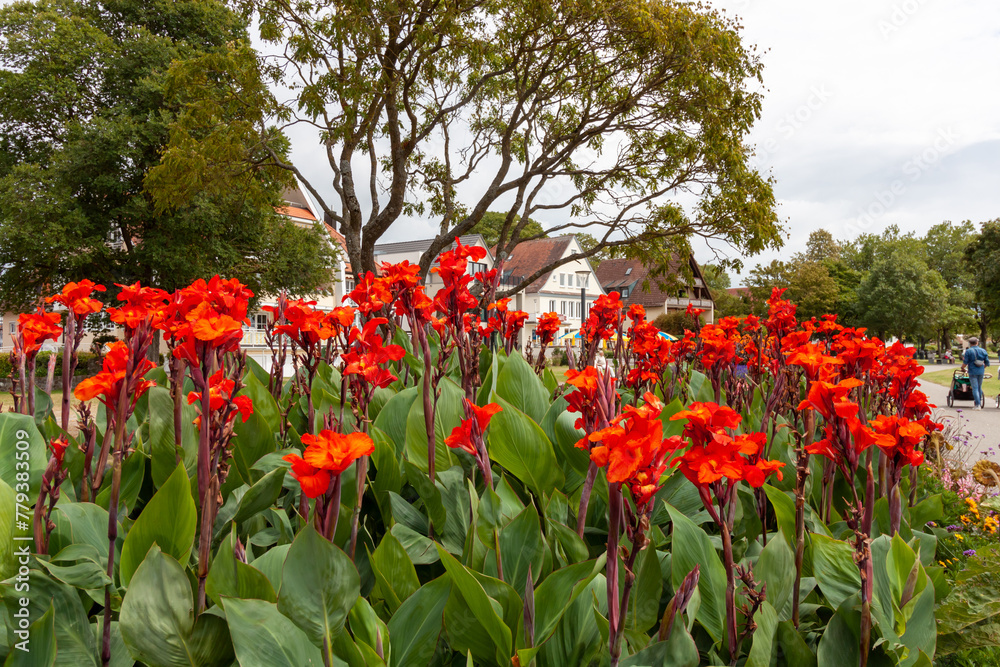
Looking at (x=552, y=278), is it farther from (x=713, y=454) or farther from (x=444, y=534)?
(x=713, y=454)

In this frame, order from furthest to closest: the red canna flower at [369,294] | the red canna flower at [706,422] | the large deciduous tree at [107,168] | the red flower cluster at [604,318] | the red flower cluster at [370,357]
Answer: the large deciduous tree at [107,168] → the red flower cluster at [604,318] → the red canna flower at [369,294] → the red flower cluster at [370,357] → the red canna flower at [706,422]

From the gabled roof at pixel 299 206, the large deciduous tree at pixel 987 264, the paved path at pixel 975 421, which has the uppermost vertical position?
the gabled roof at pixel 299 206

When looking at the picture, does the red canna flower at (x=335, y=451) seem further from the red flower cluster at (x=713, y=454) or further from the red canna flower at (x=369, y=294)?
the red canna flower at (x=369, y=294)

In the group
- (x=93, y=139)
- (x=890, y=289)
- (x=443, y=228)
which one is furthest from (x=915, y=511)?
(x=890, y=289)

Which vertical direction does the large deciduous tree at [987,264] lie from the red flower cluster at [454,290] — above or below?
above

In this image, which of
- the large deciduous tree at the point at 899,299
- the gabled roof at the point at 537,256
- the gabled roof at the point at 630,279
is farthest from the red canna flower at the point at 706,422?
the large deciduous tree at the point at 899,299

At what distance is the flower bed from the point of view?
794 mm

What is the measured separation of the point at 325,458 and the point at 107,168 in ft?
69.7

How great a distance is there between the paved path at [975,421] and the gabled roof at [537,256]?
1234 inches

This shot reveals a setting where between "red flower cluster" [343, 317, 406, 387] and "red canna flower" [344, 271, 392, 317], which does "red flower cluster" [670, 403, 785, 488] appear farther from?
"red canna flower" [344, 271, 392, 317]

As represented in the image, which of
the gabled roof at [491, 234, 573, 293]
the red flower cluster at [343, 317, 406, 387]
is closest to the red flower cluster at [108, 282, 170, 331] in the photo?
the red flower cluster at [343, 317, 406, 387]

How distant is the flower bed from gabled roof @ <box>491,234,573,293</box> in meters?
43.5

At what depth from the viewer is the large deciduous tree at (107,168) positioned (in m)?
16.3

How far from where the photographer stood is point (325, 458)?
Answer: 784mm
